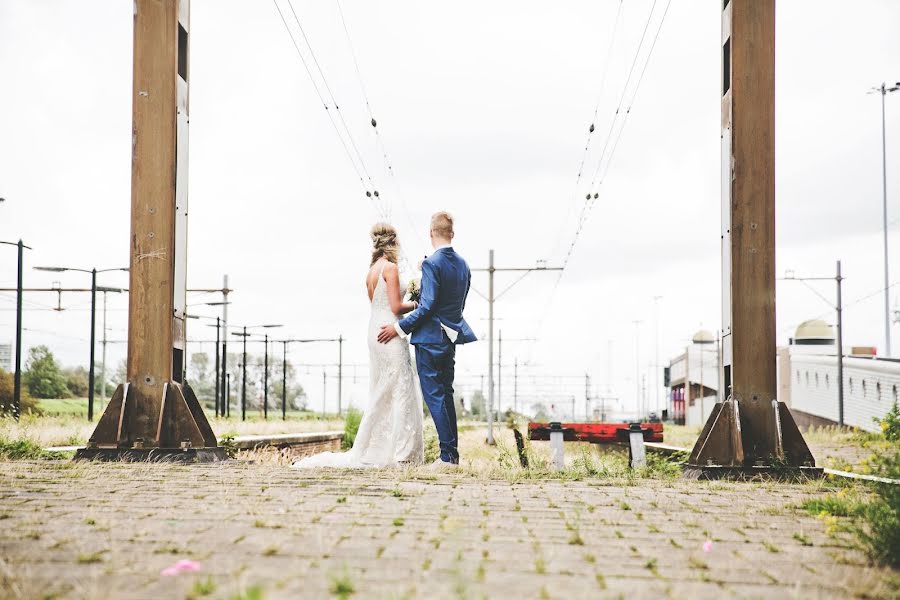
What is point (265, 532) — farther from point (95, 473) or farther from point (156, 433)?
point (156, 433)

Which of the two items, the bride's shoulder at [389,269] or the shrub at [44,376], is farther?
the shrub at [44,376]

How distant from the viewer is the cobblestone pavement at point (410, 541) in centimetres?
294

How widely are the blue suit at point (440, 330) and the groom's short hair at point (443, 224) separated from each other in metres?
0.15

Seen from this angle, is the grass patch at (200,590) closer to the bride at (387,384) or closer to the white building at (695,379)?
the bride at (387,384)

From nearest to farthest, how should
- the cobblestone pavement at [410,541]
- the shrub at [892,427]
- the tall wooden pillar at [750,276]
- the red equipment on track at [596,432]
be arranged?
the cobblestone pavement at [410,541], the tall wooden pillar at [750,276], the shrub at [892,427], the red equipment on track at [596,432]

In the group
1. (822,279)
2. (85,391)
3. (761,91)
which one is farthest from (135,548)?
(85,391)

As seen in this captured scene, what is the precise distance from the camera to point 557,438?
9.39 meters

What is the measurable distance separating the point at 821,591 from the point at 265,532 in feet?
6.87

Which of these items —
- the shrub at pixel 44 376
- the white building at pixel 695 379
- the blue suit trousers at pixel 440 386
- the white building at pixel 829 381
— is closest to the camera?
A: the blue suit trousers at pixel 440 386

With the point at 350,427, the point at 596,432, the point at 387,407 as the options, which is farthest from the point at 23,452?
the point at 350,427

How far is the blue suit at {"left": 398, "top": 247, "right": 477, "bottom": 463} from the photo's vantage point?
793 cm

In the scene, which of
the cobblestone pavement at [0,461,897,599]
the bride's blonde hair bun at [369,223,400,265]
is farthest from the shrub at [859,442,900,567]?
the bride's blonde hair bun at [369,223,400,265]

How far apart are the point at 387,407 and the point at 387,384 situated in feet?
0.67

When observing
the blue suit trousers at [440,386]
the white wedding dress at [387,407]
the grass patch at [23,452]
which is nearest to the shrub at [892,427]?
the blue suit trousers at [440,386]
